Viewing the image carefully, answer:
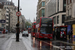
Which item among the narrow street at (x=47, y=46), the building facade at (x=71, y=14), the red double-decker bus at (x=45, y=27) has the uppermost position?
the building facade at (x=71, y=14)

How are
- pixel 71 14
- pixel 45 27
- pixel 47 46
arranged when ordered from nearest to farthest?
pixel 47 46, pixel 45 27, pixel 71 14

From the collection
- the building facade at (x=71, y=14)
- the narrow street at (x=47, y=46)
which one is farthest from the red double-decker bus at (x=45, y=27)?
the building facade at (x=71, y=14)

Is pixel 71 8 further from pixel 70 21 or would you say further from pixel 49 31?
pixel 49 31

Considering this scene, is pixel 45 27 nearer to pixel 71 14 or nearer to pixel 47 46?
pixel 47 46

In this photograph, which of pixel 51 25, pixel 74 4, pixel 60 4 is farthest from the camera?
pixel 60 4

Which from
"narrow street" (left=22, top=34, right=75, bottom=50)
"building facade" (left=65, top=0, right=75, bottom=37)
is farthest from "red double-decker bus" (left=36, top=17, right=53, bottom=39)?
"building facade" (left=65, top=0, right=75, bottom=37)

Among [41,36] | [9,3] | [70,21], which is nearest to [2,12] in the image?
[9,3]

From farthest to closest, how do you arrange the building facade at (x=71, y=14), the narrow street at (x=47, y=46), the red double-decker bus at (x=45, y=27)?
the building facade at (x=71, y=14) → the red double-decker bus at (x=45, y=27) → the narrow street at (x=47, y=46)

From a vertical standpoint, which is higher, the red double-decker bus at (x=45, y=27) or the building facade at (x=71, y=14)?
the building facade at (x=71, y=14)

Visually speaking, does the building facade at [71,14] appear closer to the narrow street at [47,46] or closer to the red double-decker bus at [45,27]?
the red double-decker bus at [45,27]

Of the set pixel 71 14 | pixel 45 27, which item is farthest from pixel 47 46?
pixel 71 14

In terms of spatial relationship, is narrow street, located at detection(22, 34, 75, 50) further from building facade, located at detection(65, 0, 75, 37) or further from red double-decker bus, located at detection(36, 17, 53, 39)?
building facade, located at detection(65, 0, 75, 37)

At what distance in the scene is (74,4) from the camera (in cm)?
3688

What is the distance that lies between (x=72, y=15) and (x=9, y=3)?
10634 centimetres
